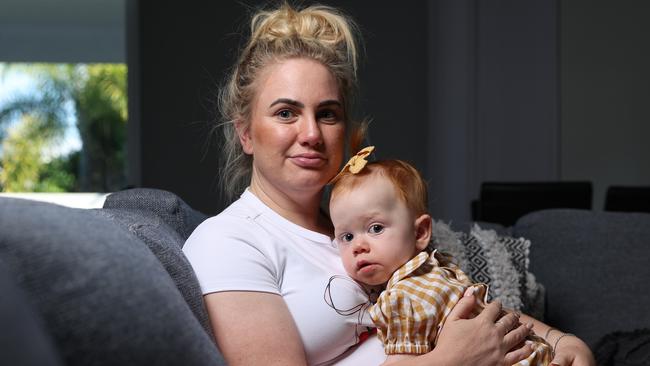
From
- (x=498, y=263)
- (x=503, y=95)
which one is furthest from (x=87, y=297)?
(x=503, y=95)

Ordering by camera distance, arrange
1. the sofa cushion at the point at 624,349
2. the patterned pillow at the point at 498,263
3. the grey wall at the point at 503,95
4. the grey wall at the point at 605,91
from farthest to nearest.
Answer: the grey wall at the point at 605,91 → the grey wall at the point at 503,95 → the patterned pillow at the point at 498,263 → the sofa cushion at the point at 624,349

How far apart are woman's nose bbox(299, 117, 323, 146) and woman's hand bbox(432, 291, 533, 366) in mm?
430

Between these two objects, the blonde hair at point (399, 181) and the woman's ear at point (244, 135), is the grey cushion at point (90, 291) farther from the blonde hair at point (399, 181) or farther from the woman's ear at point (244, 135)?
the woman's ear at point (244, 135)

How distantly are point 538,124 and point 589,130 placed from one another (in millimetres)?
854

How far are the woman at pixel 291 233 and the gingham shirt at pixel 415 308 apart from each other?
28 millimetres

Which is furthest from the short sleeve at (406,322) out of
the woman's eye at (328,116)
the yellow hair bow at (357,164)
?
the woman's eye at (328,116)

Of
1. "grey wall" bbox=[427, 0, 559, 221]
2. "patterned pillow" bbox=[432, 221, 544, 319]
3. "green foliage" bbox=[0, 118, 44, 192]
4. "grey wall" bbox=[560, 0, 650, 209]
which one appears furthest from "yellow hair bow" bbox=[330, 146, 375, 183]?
"green foliage" bbox=[0, 118, 44, 192]

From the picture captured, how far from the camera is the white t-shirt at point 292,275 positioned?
4.87 feet

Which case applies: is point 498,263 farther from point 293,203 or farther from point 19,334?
point 19,334

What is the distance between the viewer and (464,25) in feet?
19.7

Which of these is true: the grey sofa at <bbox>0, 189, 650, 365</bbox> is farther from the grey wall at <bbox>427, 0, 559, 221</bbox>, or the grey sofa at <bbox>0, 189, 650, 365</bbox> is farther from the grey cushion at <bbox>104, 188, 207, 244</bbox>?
the grey wall at <bbox>427, 0, 559, 221</bbox>

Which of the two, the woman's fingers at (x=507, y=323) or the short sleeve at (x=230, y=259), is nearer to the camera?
the short sleeve at (x=230, y=259)

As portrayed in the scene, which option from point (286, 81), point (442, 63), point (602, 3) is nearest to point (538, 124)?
point (442, 63)

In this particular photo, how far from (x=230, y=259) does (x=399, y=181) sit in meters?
0.37
